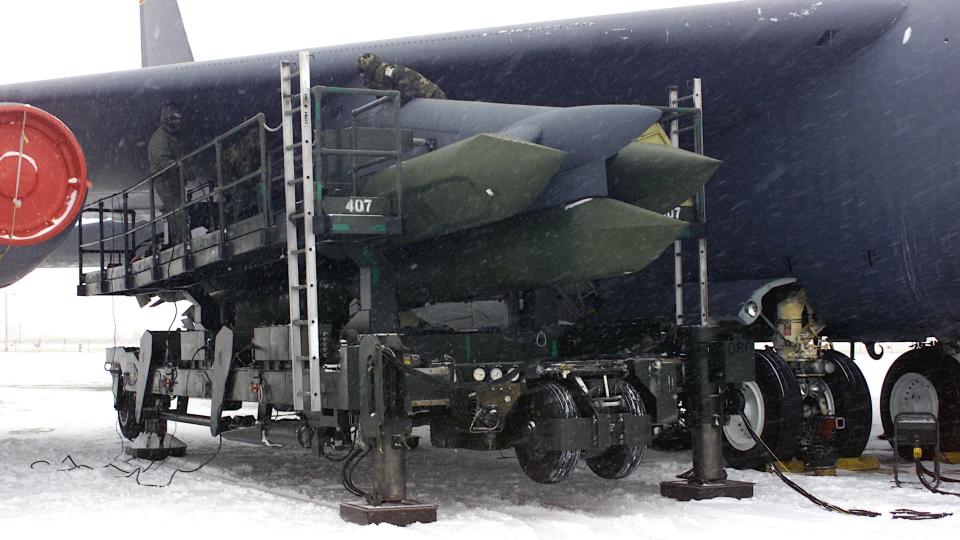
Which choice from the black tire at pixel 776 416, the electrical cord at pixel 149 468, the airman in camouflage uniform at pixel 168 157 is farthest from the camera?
the airman in camouflage uniform at pixel 168 157

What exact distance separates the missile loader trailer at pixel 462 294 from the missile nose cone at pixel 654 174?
0.01 metres

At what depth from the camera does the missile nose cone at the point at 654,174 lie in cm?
739

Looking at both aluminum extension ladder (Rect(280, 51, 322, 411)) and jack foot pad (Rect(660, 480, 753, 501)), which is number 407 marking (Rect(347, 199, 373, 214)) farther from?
jack foot pad (Rect(660, 480, 753, 501))

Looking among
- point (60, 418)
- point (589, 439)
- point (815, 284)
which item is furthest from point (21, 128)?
point (60, 418)

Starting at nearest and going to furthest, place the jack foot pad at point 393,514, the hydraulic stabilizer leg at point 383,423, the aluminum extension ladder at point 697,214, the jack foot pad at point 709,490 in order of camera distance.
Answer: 1. the jack foot pad at point 393,514
2. the hydraulic stabilizer leg at point 383,423
3. the jack foot pad at point 709,490
4. the aluminum extension ladder at point 697,214

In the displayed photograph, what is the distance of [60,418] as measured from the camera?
16344 mm

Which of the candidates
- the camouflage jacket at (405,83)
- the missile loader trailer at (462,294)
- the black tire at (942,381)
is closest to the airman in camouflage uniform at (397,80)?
the camouflage jacket at (405,83)

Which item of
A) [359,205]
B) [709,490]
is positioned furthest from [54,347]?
[709,490]

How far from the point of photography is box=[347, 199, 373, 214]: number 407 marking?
6781 millimetres

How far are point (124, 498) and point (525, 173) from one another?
3.43 m

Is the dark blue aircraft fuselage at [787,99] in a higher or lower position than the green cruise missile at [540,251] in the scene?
higher

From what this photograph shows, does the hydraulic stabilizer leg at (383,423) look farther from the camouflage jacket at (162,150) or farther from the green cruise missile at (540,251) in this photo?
the camouflage jacket at (162,150)

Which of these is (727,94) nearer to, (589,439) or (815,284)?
(815,284)

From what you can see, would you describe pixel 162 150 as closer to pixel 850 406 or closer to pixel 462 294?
pixel 462 294
